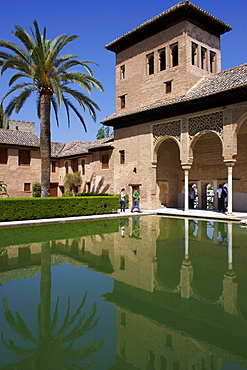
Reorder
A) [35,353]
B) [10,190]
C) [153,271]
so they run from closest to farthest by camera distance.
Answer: [35,353] → [153,271] → [10,190]

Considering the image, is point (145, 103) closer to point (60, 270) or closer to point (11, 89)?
point (11, 89)

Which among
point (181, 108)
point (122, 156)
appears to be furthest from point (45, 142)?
point (181, 108)

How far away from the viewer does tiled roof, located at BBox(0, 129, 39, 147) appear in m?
24.9

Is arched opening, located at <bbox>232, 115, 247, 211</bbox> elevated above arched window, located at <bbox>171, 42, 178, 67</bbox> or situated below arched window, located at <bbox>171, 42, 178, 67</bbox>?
below

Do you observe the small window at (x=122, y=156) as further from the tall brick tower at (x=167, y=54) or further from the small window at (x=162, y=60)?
the small window at (x=162, y=60)

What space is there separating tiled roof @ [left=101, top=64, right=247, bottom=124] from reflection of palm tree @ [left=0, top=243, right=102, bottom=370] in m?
12.8

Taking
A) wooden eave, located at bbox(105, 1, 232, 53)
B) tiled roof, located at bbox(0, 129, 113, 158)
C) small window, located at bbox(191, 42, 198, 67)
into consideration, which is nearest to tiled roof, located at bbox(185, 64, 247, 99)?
small window, located at bbox(191, 42, 198, 67)

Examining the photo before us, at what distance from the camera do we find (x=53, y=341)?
327 cm

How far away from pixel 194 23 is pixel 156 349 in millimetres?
18698

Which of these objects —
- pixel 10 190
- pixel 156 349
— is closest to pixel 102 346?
pixel 156 349

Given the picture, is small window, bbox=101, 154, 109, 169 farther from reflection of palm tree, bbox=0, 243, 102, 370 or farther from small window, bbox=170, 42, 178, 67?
reflection of palm tree, bbox=0, 243, 102, 370


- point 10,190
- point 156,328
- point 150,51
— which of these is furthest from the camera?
point 10,190

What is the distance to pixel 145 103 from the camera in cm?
1997

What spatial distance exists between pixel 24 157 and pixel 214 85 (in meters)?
16.5
